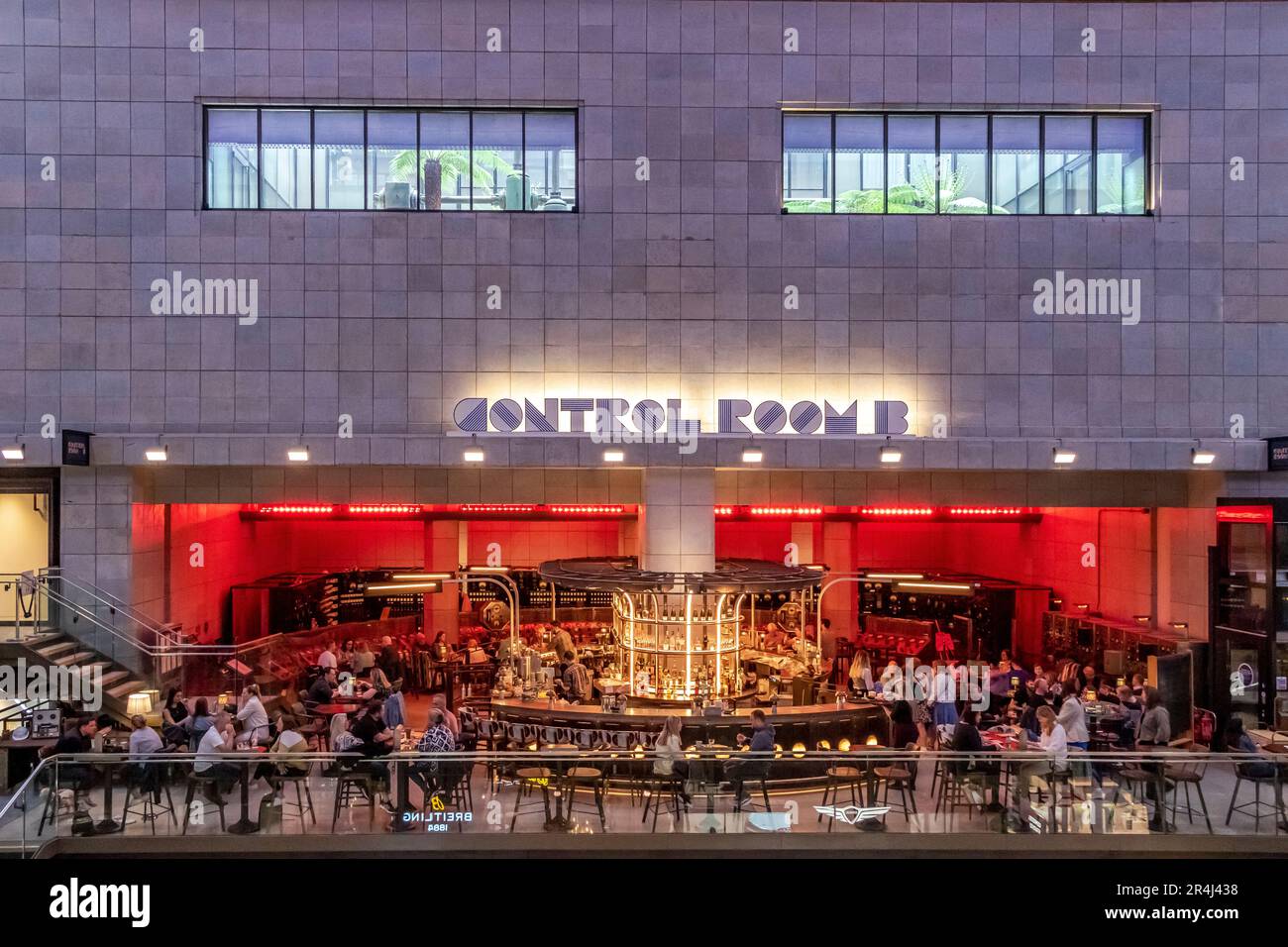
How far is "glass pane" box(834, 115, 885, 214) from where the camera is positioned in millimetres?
20234

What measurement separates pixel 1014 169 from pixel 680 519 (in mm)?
10639

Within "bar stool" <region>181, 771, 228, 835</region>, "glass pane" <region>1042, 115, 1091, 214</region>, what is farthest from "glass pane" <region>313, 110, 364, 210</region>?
"glass pane" <region>1042, 115, 1091, 214</region>

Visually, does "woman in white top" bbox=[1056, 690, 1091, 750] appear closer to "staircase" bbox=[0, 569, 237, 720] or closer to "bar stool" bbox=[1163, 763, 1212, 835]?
"bar stool" bbox=[1163, 763, 1212, 835]

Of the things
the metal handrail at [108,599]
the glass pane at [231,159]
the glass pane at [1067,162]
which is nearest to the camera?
the metal handrail at [108,599]

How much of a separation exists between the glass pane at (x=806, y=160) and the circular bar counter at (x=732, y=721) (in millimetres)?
10715

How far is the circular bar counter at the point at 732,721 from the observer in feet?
49.7

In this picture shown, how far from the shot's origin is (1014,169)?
2036cm

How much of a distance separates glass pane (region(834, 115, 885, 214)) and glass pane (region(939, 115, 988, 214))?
4.40 feet

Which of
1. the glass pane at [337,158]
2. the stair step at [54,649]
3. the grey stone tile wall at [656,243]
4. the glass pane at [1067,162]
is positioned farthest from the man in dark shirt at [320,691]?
the glass pane at [1067,162]

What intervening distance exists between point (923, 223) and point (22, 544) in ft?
71.8

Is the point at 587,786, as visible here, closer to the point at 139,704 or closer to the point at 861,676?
the point at 861,676

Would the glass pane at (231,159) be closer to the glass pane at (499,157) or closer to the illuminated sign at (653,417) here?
the glass pane at (499,157)

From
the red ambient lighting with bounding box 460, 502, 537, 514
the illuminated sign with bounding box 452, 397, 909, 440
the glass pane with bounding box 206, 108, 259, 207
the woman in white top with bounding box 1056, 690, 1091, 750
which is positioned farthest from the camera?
the red ambient lighting with bounding box 460, 502, 537, 514
